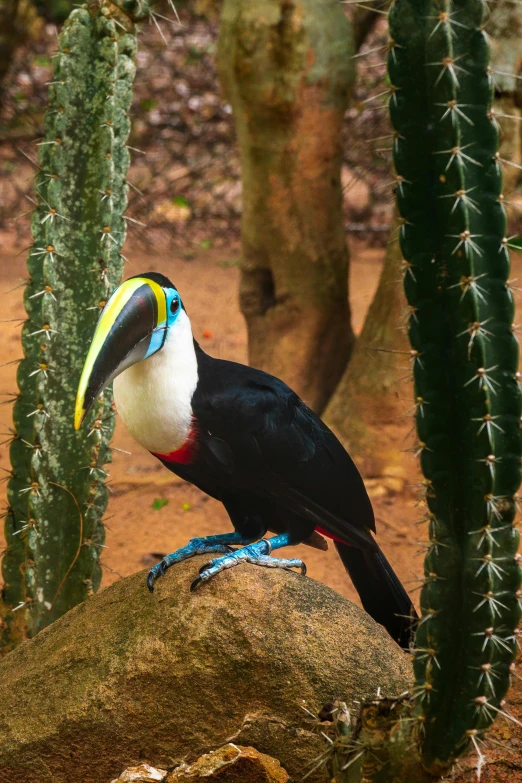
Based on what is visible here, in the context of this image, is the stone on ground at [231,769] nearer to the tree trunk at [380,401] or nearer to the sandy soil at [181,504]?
the sandy soil at [181,504]

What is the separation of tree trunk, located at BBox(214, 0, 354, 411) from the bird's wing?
9.15ft

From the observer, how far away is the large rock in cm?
257

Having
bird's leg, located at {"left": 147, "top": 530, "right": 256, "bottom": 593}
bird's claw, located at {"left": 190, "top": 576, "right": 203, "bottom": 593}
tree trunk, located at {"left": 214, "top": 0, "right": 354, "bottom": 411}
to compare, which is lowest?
bird's claw, located at {"left": 190, "top": 576, "right": 203, "bottom": 593}

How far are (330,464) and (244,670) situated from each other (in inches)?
26.2

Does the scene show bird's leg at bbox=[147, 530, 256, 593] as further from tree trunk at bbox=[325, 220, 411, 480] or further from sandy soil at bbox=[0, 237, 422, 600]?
tree trunk at bbox=[325, 220, 411, 480]

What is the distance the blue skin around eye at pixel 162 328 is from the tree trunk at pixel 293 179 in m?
2.95

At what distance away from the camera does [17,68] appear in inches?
344

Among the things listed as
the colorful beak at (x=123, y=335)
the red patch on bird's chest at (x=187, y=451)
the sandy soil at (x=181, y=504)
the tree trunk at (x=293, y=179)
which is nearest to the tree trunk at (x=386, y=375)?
the sandy soil at (x=181, y=504)

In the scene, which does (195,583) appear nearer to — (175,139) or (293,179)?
(293,179)

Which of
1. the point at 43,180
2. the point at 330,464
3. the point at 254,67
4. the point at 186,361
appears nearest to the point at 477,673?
the point at 330,464

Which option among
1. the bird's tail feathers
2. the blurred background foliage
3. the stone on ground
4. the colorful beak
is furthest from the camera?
the blurred background foliage

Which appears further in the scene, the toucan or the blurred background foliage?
the blurred background foliage

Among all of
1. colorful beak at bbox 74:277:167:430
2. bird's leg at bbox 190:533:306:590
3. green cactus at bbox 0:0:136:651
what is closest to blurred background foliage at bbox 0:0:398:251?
green cactus at bbox 0:0:136:651

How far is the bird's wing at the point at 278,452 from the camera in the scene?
2.68m
